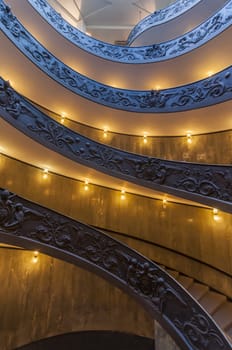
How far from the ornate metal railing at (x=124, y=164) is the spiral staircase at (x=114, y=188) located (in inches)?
1.1

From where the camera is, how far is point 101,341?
7.07m

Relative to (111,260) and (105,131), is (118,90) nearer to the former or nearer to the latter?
(105,131)

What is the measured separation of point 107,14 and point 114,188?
10.4m

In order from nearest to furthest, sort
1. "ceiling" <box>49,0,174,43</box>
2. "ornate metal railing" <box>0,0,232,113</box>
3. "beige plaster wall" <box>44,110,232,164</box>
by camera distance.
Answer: "ornate metal railing" <box>0,0,232,113</box> → "beige plaster wall" <box>44,110,232,164</box> → "ceiling" <box>49,0,174,43</box>

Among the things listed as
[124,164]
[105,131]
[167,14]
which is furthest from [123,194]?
[167,14]

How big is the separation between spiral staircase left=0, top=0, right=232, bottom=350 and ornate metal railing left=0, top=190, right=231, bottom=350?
0.06 feet

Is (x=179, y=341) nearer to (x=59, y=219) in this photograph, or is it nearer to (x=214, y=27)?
(x=59, y=219)

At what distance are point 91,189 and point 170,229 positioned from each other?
2.77m

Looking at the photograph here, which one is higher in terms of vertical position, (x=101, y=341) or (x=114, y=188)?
(x=114, y=188)

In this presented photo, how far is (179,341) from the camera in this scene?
13.8 feet

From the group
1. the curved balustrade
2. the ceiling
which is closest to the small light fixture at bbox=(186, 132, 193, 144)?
the curved balustrade

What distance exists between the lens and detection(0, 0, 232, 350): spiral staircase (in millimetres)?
4926

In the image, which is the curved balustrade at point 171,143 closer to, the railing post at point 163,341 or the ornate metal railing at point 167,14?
the ornate metal railing at point 167,14

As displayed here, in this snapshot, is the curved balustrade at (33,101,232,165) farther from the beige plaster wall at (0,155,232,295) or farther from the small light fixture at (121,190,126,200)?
the beige plaster wall at (0,155,232,295)
